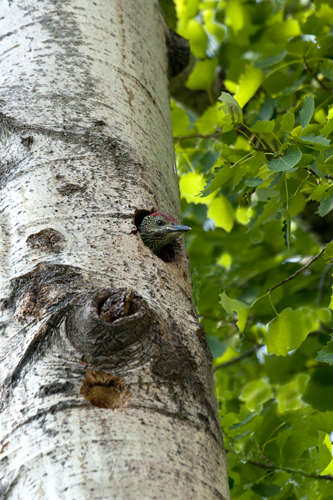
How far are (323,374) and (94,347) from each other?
2.27 meters

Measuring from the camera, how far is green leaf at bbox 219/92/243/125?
190 centimetres

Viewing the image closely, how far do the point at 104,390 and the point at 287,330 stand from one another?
115 centimetres

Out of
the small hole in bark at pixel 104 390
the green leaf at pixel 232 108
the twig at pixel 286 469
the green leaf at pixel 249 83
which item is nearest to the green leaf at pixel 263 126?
the green leaf at pixel 232 108

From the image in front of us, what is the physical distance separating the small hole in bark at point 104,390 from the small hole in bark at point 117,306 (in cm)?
14

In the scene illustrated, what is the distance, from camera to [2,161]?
1729 mm

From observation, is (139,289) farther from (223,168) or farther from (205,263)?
(205,263)

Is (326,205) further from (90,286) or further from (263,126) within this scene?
(90,286)

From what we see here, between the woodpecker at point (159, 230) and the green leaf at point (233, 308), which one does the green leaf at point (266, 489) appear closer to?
the green leaf at point (233, 308)

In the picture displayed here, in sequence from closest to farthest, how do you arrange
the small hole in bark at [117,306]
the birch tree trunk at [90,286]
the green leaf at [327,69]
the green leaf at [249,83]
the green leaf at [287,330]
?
the birch tree trunk at [90,286] < the small hole in bark at [117,306] < the green leaf at [287,330] < the green leaf at [249,83] < the green leaf at [327,69]

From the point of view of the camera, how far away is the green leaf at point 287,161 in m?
1.75

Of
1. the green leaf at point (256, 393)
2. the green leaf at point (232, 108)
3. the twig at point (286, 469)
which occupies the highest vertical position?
the green leaf at point (232, 108)

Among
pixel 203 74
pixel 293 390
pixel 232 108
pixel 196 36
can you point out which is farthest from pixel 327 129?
pixel 293 390

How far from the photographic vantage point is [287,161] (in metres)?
1.77

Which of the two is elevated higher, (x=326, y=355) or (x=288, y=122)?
(x=288, y=122)
